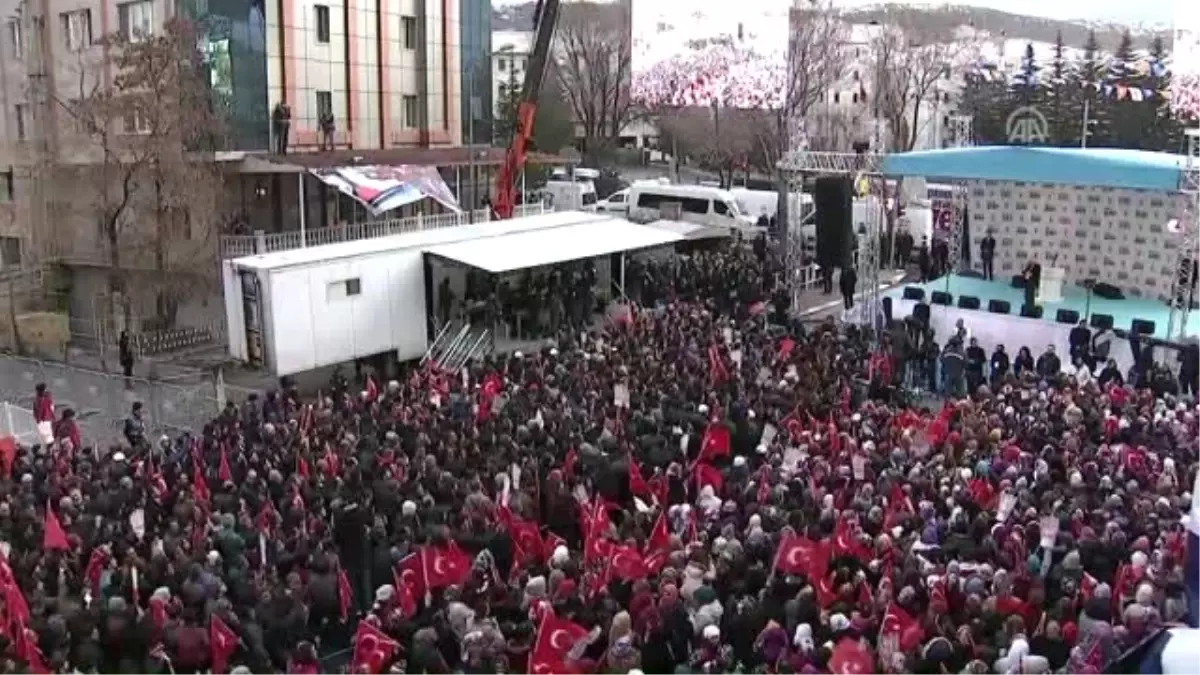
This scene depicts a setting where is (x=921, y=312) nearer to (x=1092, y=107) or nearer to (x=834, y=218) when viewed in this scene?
(x=834, y=218)

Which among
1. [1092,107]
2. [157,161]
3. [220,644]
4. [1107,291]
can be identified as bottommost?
[220,644]

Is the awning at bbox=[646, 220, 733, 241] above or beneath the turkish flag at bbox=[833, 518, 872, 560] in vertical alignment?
above

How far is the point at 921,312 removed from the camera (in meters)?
21.9

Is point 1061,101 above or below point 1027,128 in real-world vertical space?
above

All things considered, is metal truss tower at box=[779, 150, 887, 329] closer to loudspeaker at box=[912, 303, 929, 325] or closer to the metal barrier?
loudspeaker at box=[912, 303, 929, 325]

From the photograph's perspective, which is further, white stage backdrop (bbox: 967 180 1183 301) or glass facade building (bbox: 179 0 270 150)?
glass facade building (bbox: 179 0 270 150)

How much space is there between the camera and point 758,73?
60531 millimetres

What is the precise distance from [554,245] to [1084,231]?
11412mm

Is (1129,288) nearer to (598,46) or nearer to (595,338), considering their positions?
(595,338)

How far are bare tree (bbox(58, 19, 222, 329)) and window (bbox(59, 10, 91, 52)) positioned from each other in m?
2.65

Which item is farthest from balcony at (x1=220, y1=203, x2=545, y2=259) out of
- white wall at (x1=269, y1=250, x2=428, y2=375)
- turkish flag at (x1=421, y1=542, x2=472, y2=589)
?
turkish flag at (x1=421, y1=542, x2=472, y2=589)

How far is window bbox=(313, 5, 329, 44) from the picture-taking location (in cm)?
3158

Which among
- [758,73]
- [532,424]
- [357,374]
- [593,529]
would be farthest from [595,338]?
[758,73]

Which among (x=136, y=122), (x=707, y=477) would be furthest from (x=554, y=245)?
(x=707, y=477)
